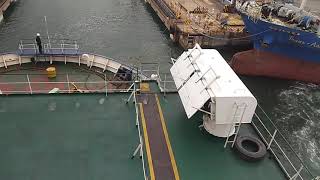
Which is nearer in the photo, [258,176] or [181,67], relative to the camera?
[258,176]

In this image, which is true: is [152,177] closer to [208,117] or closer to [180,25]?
[208,117]

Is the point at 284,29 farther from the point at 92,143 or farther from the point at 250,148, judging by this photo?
the point at 92,143

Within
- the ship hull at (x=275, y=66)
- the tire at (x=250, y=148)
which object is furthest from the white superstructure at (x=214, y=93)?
the ship hull at (x=275, y=66)

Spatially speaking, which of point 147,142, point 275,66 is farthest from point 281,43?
point 147,142

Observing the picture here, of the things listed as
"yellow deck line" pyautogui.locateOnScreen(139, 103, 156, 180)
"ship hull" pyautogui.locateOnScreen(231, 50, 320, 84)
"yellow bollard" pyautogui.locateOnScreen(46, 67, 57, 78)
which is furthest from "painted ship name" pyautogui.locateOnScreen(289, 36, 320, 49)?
"yellow bollard" pyautogui.locateOnScreen(46, 67, 57, 78)

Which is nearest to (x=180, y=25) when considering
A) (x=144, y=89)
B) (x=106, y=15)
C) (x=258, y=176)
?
(x=106, y=15)

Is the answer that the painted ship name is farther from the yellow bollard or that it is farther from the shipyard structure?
the yellow bollard
